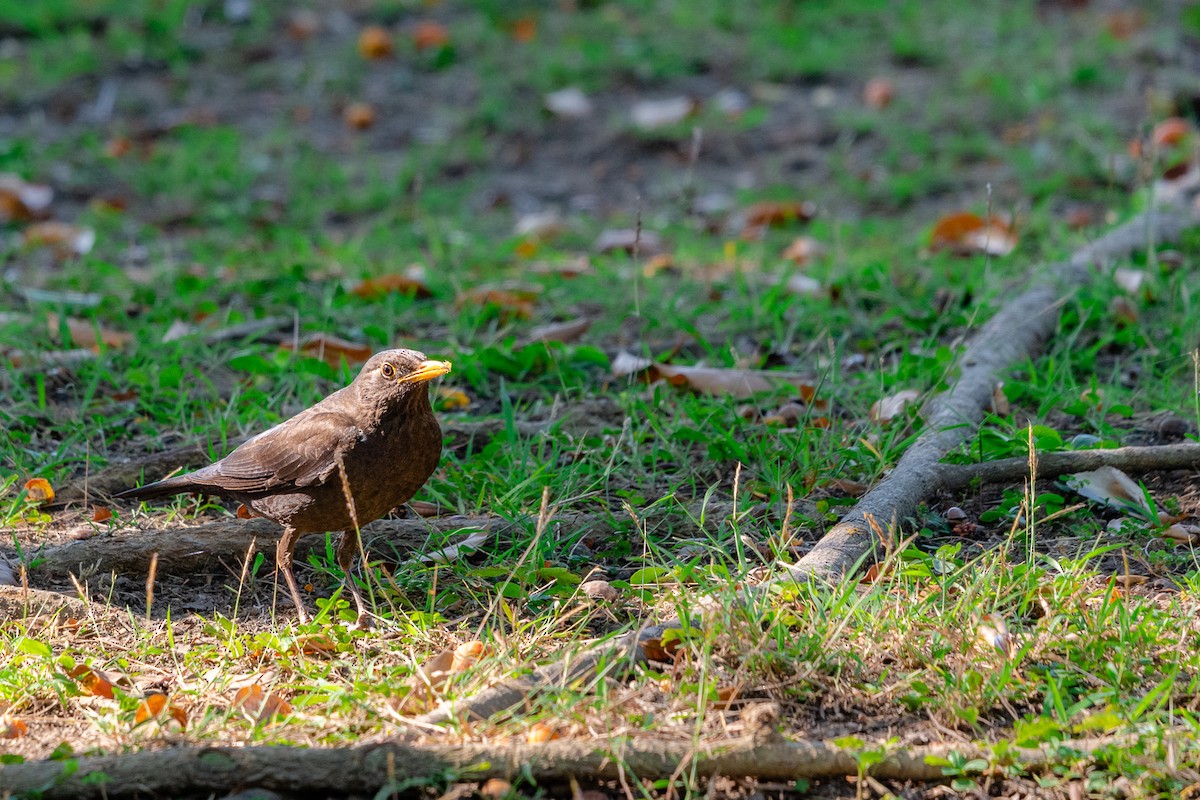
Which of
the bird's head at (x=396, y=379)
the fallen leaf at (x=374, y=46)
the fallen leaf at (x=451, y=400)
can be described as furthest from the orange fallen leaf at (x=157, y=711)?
the fallen leaf at (x=374, y=46)

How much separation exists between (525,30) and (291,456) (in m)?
7.06

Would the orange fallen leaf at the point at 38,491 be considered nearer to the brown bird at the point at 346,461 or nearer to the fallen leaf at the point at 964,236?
the brown bird at the point at 346,461

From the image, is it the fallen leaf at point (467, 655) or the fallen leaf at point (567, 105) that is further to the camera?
the fallen leaf at point (567, 105)

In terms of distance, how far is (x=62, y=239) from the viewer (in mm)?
6832

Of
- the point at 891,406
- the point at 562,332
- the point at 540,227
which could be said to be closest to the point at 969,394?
the point at 891,406

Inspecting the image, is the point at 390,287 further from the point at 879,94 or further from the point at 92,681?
the point at 879,94

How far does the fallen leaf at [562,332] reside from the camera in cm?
517

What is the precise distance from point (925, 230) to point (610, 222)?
188cm

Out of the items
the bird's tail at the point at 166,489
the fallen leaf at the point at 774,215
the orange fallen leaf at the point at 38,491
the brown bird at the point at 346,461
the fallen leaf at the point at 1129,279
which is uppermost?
the brown bird at the point at 346,461

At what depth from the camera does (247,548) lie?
3.77 metres

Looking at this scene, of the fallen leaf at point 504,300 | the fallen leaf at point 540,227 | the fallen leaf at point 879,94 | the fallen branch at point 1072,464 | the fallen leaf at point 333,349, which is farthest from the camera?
the fallen leaf at point 879,94

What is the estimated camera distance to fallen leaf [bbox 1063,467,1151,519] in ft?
12.2

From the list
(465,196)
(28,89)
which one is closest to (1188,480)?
(465,196)

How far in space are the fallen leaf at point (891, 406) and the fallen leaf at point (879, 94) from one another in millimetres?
4612
